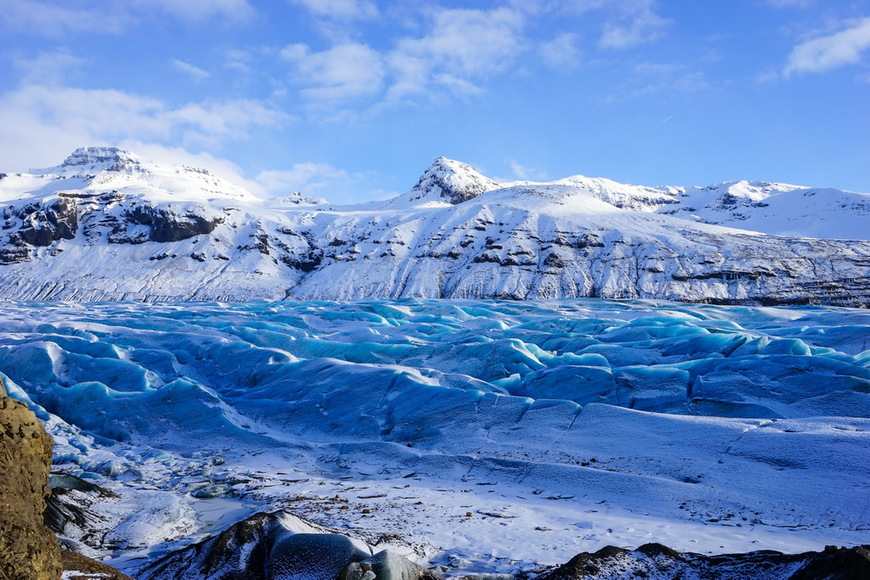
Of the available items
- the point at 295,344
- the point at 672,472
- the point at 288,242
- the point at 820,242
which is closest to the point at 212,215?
the point at 288,242

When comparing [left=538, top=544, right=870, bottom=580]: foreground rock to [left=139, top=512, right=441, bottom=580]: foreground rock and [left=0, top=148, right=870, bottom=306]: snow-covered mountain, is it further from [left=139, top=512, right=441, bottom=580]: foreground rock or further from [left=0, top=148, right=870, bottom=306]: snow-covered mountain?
[left=0, top=148, right=870, bottom=306]: snow-covered mountain

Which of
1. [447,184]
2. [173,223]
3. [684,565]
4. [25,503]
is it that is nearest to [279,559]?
[25,503]

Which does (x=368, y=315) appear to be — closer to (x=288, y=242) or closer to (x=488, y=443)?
(x=488, y=443)

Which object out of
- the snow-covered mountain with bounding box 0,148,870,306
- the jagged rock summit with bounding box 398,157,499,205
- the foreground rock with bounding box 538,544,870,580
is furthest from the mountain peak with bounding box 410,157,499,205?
the foreground rock with bounding box 538,544,870,580

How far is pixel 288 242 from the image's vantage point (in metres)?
87.3

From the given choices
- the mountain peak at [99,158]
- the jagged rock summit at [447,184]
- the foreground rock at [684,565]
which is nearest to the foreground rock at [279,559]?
the foreground rock at [684,565]

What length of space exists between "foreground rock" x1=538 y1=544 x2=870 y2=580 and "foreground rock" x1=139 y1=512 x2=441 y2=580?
125 centimetres

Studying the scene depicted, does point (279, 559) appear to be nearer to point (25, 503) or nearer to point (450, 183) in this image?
point (25, 503)

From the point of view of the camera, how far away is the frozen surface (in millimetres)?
6070

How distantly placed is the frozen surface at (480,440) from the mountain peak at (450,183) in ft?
348

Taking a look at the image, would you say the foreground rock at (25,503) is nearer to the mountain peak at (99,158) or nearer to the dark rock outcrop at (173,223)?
the dark rock outcrop at (173,223)

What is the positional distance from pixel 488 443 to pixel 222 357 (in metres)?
10.0

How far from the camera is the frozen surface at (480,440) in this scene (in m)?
6.07

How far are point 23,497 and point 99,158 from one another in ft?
698
